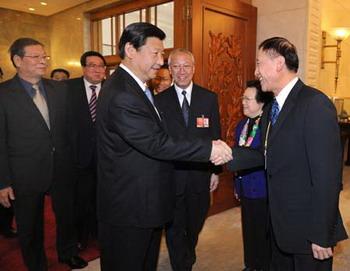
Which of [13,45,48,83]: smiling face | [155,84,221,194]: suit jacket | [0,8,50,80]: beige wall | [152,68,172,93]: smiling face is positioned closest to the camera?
[13,45,48,83]: smiling face

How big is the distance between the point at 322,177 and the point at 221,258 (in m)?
1.59

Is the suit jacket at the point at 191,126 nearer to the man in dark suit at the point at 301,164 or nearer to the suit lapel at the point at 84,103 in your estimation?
the suit lapel at the point at 84,103

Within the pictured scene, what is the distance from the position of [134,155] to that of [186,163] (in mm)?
864

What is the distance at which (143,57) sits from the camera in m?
1.67

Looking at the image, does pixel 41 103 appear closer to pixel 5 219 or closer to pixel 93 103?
pixel 93 103

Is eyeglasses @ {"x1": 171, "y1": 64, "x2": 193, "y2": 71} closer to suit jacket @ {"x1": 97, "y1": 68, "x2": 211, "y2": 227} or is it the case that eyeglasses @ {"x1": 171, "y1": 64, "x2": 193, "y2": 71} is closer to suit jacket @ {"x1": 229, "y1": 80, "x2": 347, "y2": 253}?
suit jacket @ {"x1": 97, "y1": 68, "x2": 211, "y2": 227}

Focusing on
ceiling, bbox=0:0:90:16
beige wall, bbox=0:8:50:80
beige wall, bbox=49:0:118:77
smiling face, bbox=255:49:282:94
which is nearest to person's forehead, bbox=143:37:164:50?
smiling face, bbox=255:49:282:94

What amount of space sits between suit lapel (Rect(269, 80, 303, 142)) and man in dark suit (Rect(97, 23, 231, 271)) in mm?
345

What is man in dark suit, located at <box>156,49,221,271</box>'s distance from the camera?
240cm

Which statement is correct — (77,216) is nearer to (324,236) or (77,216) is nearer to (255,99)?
(255,99)

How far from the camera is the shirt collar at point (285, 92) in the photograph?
5.20 ft

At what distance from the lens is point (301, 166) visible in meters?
1.51

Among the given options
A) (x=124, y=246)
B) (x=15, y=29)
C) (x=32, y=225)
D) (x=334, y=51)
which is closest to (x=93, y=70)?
(x=32, y=225)

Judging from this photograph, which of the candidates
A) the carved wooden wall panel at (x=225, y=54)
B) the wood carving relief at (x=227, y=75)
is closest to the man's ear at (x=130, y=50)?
the carved wooden wall panel at (x=225, y=54)
